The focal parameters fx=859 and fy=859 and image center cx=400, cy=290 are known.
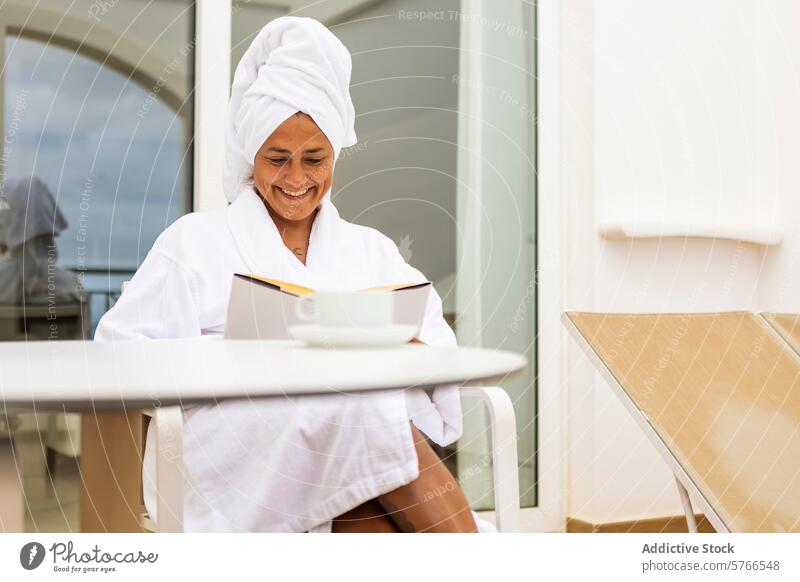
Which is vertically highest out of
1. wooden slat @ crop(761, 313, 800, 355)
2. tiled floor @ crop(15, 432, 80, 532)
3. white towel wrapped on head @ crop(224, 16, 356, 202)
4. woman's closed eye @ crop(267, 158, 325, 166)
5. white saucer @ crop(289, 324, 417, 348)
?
white towel wrapped on head @ crop(224, 16, 356, 202)

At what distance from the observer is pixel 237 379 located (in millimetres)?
532

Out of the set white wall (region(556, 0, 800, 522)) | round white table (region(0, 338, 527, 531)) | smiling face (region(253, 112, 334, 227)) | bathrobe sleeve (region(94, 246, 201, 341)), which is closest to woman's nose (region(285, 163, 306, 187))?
smiling face (region(253, 112, 334, 227))

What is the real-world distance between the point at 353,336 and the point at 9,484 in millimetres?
281

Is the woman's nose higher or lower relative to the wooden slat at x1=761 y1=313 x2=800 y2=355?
higher

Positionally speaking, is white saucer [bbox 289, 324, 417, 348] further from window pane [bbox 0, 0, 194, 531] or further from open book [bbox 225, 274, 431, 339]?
window pane [bbox 0, 0, 194, 531]

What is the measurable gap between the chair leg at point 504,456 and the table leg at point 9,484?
16.6 inches

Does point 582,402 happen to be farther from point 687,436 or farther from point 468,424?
point 687,436

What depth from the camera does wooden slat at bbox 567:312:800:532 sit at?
0.96 meters

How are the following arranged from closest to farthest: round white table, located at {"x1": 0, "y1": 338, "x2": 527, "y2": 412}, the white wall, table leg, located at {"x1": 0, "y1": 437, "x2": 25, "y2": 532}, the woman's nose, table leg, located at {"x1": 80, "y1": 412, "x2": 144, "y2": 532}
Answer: round white table, located at {"x1": 0, "y1": 338, "x2": 527, "y2": 412} → table leg, located at {"x1": 0, "y1": 437, "x2": 25, "y2": 532} → table leg, located at {"x1": 80, "y1": 412, "x2": 144, "y2": 532} → the woman's nose → the white wall

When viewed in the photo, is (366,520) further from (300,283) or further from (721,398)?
(721,398)

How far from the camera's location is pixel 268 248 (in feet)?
3.14

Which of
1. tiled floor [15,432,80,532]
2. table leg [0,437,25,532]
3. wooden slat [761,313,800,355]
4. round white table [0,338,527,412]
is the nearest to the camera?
round white table [0,338,527,412]
